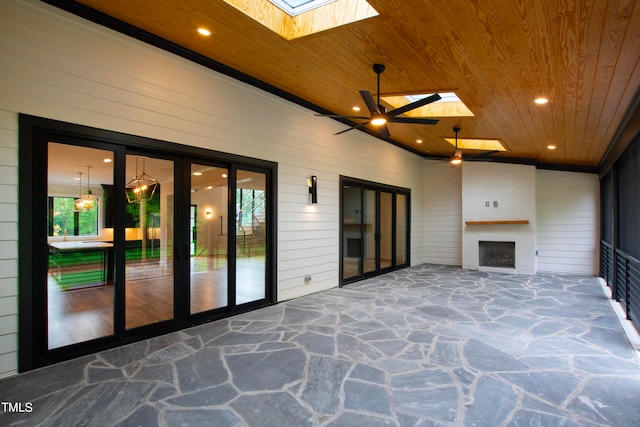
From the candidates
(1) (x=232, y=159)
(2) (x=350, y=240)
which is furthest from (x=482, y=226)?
(1) (x=232, y=159)

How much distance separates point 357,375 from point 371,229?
5.08 meters

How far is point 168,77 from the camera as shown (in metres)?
3.90

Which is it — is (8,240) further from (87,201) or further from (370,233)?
(370,233)

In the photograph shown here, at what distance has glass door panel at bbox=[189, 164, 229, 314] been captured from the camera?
14.2ft

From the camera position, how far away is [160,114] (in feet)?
12.6

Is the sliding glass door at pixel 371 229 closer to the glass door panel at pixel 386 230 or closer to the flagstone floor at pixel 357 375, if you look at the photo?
the glass door panel at pixel 386 230

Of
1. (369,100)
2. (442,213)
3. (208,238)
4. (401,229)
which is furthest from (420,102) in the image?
(442,213)

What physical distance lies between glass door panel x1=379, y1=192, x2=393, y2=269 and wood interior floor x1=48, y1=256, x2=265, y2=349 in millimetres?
4010

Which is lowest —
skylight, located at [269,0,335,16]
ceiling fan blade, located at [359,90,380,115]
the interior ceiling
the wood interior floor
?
the wood interior floor

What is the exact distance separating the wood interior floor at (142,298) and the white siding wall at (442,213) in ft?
21.1

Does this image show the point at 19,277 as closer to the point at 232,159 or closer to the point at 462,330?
the point at 232,159

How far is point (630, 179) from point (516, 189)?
3.58m

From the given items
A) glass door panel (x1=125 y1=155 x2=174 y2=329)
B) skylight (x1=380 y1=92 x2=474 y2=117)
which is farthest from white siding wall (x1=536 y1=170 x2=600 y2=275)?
glass door panel (x1=125 y1=155 x2=174 y2=329)

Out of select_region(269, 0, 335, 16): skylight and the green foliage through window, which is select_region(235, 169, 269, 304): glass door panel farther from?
select_region(269, 0, 335, 16): skylight
